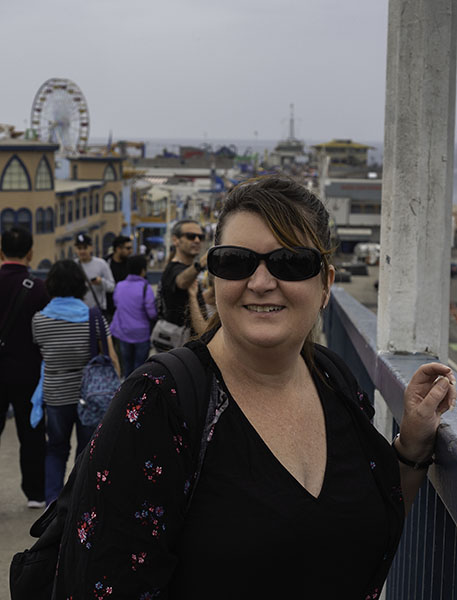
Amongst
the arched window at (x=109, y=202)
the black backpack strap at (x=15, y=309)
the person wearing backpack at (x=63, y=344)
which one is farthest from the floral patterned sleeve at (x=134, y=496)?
the arched window at (x=109, y=202)

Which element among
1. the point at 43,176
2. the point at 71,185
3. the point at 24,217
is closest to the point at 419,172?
the point at 24,217

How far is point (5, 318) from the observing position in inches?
231

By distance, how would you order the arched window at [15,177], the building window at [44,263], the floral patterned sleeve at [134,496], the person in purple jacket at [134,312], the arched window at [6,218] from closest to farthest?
the floral patterned sleeve at [134,496], the person in purple jacket at [134,312], the arched window at [15,177], the arched window at [6,218], the building window at [44,263]

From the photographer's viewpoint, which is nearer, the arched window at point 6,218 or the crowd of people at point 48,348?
the crowd of people at point 48,348

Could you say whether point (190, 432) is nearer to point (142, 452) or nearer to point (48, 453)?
point (142, 452)

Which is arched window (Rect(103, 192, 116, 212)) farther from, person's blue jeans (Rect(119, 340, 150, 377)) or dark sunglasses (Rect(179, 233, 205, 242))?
dark sunglasses (Rect(179, 233, 205, 242))

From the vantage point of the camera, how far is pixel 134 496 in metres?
1.84

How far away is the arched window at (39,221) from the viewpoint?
4384cm

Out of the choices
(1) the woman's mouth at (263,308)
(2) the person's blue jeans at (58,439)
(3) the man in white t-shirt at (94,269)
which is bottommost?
(2) the person's blue jeans at (58,439)

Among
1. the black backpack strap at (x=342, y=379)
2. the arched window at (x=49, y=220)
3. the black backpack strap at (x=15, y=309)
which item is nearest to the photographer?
the black backpack strap at (x=342, y=379)

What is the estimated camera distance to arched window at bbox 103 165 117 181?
5801 centimetres

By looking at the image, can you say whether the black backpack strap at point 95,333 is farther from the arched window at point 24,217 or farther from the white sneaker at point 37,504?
the arched window at point 24,217

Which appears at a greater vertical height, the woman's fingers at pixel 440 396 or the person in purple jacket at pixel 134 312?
the woman's fingers at pixel 440 396

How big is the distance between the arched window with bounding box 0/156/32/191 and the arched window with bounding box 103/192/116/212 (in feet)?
47.1
